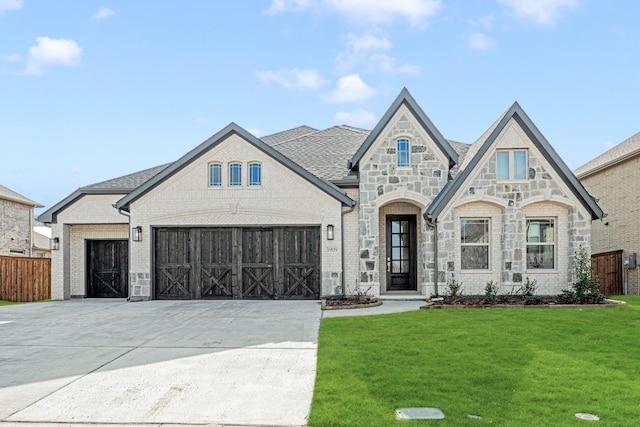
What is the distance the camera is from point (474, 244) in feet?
53.4

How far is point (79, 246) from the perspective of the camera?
1809 cm

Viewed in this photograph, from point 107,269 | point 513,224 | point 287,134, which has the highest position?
point 287,134

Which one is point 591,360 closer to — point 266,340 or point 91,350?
point 266,340

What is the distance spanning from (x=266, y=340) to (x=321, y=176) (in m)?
8.94

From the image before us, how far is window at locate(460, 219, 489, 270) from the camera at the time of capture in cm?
1625

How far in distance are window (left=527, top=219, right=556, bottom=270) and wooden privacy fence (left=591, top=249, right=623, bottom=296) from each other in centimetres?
592

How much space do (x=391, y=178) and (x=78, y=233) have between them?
36.8 ft

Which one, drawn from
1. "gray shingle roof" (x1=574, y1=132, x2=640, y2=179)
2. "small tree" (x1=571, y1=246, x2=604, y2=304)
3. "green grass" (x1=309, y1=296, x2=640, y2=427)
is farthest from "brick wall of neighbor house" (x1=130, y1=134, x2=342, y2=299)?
"gray shingle roof" (x1=574, y1=132, x2=640, y2=179)

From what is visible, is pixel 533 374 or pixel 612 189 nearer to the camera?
pixel 533 374

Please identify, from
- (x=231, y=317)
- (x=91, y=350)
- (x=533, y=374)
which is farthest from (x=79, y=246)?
(x=533, y=374)

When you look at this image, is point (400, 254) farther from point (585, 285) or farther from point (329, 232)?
point (585, 285)

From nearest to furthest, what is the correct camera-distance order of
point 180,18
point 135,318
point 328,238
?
point 135,318, point 180,18, point 328,238

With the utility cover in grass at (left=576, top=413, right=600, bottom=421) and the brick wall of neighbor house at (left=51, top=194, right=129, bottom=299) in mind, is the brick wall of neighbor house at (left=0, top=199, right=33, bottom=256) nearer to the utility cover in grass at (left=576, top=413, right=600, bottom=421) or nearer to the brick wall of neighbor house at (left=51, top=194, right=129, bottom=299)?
the brick wall of neighbor house at (left=51, top=194, right=129, bottom=299)

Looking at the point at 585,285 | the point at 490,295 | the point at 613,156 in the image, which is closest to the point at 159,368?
the point at 490,295
